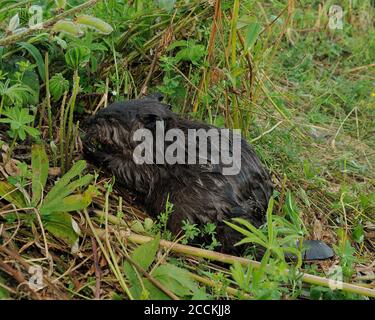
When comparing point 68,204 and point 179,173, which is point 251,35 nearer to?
point 179,173

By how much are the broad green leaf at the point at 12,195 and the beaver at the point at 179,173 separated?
631 mm

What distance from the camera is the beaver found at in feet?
10.3

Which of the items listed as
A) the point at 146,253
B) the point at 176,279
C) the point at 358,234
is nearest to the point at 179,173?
the point at 146,253

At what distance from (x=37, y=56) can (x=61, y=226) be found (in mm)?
994

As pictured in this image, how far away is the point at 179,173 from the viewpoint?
10.7 feet

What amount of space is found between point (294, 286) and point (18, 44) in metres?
1.84

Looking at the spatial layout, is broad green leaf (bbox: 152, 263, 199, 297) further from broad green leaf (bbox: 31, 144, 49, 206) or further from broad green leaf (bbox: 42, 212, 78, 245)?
broad green leaf (bbox: 31, 144, 49, 206)

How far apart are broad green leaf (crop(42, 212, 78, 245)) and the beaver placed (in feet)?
1.68

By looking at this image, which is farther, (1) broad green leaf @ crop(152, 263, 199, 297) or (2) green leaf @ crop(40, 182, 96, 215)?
(2) green leaf @ crop(40, 182, 96, 215)

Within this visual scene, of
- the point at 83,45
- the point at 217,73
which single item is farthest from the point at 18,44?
the point at 217,73

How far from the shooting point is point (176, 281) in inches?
106

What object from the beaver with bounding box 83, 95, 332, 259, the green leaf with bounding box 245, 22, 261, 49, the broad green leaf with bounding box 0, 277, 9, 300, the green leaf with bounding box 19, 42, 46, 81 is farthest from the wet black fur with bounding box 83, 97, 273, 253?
the broad green leaf with bounding box 0, 277, 9, 300

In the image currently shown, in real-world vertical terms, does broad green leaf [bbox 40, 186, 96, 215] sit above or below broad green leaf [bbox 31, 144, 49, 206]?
below
